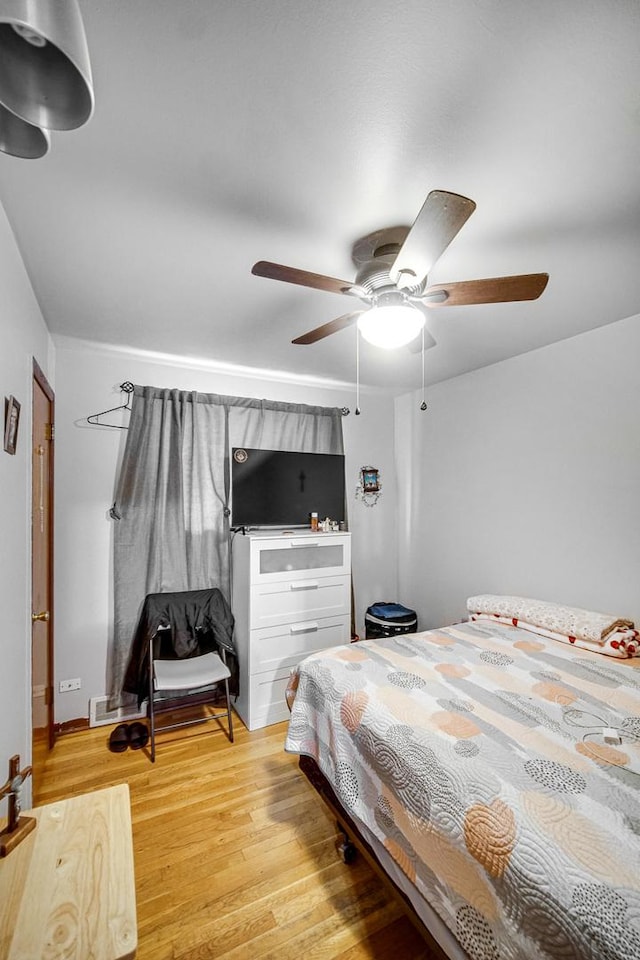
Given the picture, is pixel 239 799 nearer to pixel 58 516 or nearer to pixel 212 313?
pixel 58 516

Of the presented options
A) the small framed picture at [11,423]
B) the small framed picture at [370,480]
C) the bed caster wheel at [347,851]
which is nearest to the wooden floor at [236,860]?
the bed caster wheel at [347,851]

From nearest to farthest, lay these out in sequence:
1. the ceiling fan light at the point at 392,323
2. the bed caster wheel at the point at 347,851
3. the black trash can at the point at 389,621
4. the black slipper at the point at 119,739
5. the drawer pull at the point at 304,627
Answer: the ceiling fan light at the point at 392,323 < the bed caster wheel at the point at 347,851 < the black slipper at the point at 119,739 < the drawer pull at the point at 304,627 < the black trash can at the point at 389,621

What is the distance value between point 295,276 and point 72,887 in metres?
1.76

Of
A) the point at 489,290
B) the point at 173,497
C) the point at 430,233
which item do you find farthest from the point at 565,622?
the point at 173,497

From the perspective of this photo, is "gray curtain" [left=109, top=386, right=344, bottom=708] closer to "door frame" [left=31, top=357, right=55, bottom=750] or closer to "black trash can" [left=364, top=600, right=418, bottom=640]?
"door frame" [left=31, top=357, right=55, bottom=750]

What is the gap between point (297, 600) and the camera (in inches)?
120

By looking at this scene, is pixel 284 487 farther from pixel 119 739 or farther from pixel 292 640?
pixel 119 739

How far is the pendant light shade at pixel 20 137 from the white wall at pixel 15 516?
889 mm

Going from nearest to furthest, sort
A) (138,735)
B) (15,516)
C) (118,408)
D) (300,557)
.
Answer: (15,516) → (138,735) → (118,408) → (300,557)

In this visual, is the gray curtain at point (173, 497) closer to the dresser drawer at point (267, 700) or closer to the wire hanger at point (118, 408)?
the wire hanger at point (118, 408)

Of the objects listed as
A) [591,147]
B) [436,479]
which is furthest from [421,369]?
[591,147]

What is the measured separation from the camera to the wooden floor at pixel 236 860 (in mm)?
1472

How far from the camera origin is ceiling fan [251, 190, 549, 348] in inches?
55.9

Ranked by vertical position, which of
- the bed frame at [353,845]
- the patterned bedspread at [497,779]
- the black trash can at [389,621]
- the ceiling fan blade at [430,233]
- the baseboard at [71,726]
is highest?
the ceiling fan blade at [430,233]
